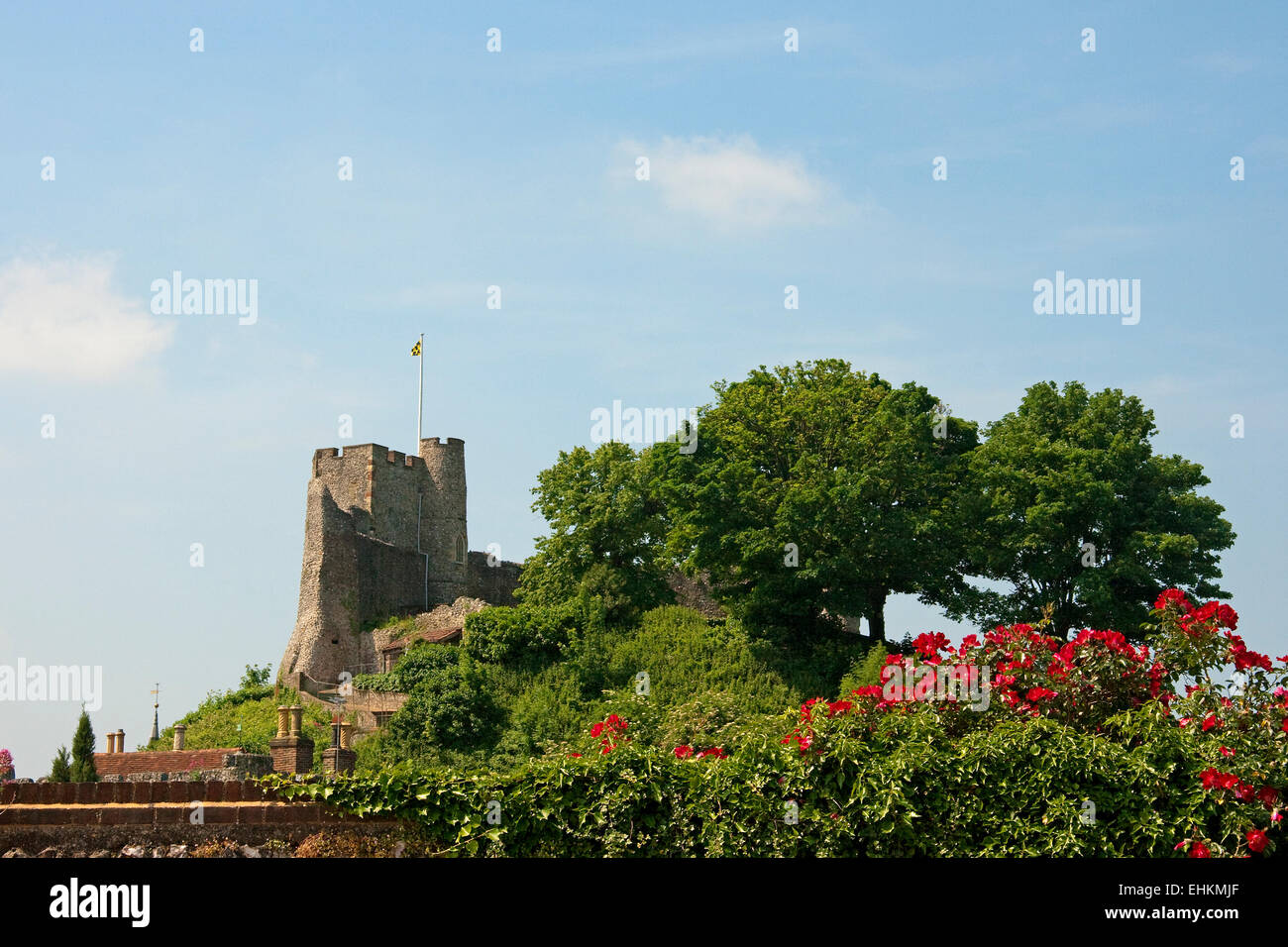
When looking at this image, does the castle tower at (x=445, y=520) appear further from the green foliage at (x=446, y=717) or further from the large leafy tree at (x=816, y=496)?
the green foliage at (x=446, y=717)

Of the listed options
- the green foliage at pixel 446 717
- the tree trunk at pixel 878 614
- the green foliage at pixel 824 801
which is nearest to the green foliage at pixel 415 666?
the green foliage at pixel 446 717

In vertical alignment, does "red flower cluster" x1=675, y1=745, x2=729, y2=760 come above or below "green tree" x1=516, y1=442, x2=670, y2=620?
below

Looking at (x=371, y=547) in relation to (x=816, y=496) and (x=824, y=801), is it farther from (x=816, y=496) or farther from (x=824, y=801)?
(x=824, y=801)

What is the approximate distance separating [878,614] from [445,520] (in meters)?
25.3

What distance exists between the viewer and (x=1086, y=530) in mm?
43438

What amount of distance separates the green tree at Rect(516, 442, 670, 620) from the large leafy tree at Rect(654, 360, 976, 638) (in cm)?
290

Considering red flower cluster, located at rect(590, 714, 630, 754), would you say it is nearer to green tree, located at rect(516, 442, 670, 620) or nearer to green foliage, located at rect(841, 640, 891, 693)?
green foliage, located at rect(841, 640, 891, 693)

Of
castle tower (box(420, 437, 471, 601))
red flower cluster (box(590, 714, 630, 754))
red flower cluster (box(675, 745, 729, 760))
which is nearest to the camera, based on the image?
red flower cluster (box(590, 714, 630, 754))

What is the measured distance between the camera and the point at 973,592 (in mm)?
43844

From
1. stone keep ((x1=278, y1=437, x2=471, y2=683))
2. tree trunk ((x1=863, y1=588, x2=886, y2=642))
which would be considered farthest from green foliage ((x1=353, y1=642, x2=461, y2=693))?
tree trunk ((x1=863, y1=588, x2=886, y2=642))

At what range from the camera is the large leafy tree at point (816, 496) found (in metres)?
42.3

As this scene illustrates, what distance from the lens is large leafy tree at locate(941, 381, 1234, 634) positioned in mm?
42125

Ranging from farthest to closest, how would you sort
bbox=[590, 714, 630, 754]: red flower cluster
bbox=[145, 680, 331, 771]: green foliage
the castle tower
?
the castle tower < bbox=[145, 680, 331, 771]: green foliage < bbox=[590, 714, 630, 754]: red flower cluster

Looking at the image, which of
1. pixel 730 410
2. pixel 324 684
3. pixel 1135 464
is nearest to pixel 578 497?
pixel 730 410
